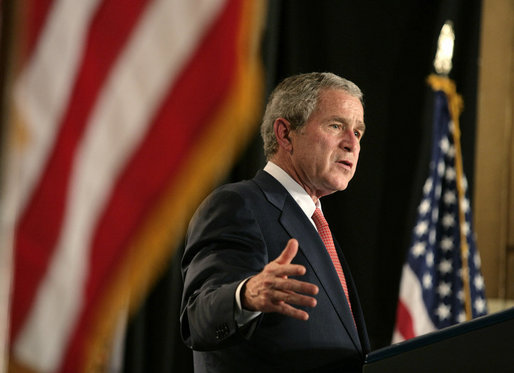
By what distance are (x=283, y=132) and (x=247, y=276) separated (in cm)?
60

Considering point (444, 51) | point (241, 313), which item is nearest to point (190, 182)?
point (444, 51)

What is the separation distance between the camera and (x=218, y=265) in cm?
165

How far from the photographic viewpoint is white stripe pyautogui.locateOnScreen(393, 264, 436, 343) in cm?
442

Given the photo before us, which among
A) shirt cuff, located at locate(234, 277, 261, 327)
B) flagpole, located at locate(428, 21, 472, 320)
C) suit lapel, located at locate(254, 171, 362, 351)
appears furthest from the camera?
flagpole, located at locate(428, 21, 472, 320)

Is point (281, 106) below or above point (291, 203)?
above

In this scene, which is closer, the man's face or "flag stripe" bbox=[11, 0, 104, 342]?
the man's face

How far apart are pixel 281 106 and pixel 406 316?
2638mm

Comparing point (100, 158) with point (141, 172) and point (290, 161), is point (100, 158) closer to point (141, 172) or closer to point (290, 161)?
point (141, 172)

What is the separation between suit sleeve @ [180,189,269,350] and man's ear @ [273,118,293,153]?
1.06ft

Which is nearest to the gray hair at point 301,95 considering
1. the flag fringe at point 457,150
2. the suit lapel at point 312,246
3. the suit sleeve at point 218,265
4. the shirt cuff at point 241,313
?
the suit lapel at point 312,246

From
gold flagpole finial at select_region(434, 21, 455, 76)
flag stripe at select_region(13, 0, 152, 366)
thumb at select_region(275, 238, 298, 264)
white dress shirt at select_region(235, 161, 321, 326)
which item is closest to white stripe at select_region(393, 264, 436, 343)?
gold flagpole finial at select_region(434, 21, 455, 76)

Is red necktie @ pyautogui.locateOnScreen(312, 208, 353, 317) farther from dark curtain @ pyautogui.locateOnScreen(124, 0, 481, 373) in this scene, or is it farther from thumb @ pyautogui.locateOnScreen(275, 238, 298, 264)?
dark curtain @ pyautogui.locateOnScreen(124, 0, 481, 373)

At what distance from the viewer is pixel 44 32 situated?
3.61 metres

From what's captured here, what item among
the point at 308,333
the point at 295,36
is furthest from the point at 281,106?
the point at 295,36
